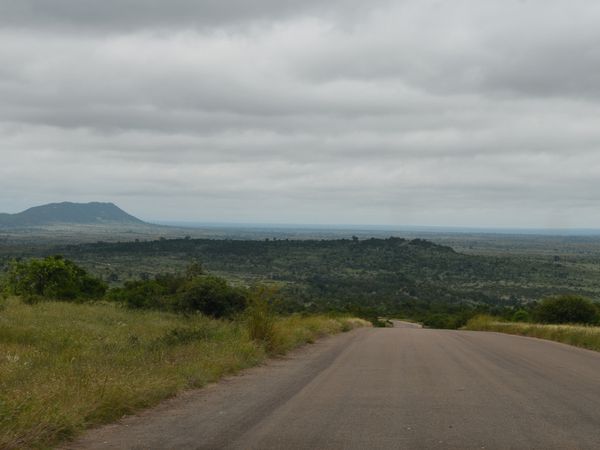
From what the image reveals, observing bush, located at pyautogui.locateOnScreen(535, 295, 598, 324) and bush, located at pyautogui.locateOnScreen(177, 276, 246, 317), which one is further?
bush, located at pyautogui.locateOnScreen(535, 295, 598, 324)

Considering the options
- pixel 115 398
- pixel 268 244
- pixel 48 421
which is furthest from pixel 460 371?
pixel 268 244

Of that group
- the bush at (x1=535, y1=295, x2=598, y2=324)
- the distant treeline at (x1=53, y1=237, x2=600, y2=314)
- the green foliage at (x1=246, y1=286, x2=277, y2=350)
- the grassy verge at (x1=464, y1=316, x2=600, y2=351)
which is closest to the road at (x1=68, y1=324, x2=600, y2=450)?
the green foliage at (x1=246, y1=286, x2=277, y2=350)

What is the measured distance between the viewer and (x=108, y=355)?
13719mm

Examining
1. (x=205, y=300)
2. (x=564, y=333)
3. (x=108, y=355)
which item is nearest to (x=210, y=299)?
(x=205, y=300)

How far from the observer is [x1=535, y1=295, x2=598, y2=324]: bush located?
43.8 metres

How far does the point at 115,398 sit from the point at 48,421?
1633mm

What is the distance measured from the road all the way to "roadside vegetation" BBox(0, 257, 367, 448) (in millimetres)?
391

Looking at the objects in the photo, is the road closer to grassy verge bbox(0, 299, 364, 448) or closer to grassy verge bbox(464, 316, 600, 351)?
grassy verge bbox(0, 299, 364, 448)

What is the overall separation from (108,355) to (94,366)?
1780mm

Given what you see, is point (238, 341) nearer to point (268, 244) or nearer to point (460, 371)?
point (460, 371)

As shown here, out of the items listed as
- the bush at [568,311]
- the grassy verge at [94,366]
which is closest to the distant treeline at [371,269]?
the bush at [568,311]

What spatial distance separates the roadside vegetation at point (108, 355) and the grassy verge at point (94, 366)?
2 centimetres

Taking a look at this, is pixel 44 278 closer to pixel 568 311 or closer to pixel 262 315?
pixel 262 315

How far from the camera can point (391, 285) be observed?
106 m
